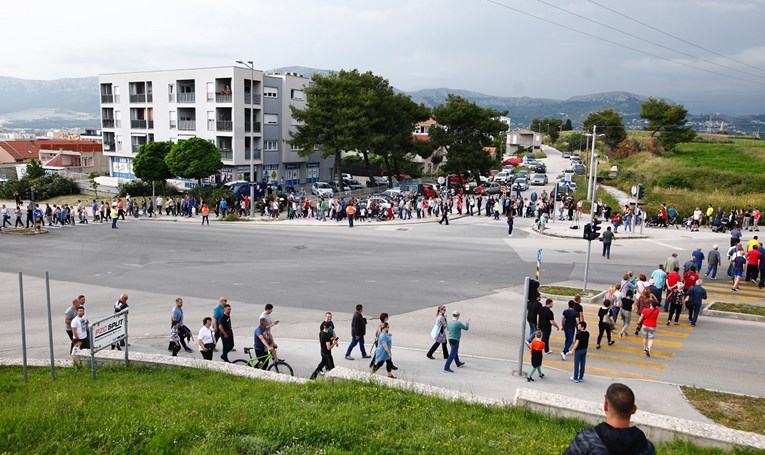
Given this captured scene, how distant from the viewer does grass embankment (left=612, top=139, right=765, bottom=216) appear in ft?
123

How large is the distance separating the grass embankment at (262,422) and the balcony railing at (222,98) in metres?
46.5

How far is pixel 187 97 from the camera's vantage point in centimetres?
5584

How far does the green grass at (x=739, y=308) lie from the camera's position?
17131 millimetres

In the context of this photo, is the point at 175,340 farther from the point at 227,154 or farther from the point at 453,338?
the point at 227,154

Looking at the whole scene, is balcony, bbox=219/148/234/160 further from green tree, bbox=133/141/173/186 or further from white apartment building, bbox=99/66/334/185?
green tree, bbox=133/141/173/186

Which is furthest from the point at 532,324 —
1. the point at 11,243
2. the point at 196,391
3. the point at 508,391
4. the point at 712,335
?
the point at 11,243

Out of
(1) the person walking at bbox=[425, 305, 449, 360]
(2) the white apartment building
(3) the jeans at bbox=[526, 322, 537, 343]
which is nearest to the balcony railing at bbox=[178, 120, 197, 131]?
(2) the white apartment building

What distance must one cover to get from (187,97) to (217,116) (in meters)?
4.58

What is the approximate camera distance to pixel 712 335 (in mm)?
15492

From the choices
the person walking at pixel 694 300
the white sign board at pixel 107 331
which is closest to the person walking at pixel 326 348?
the white sign board at pixel 107 331

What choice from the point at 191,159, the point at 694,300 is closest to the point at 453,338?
the point at 694,300

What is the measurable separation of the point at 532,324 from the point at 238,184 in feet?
117

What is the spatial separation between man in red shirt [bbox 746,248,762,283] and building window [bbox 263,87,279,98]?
45025mm

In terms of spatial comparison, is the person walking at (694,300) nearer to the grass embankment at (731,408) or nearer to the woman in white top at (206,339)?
the grass embankment at (731,408)
